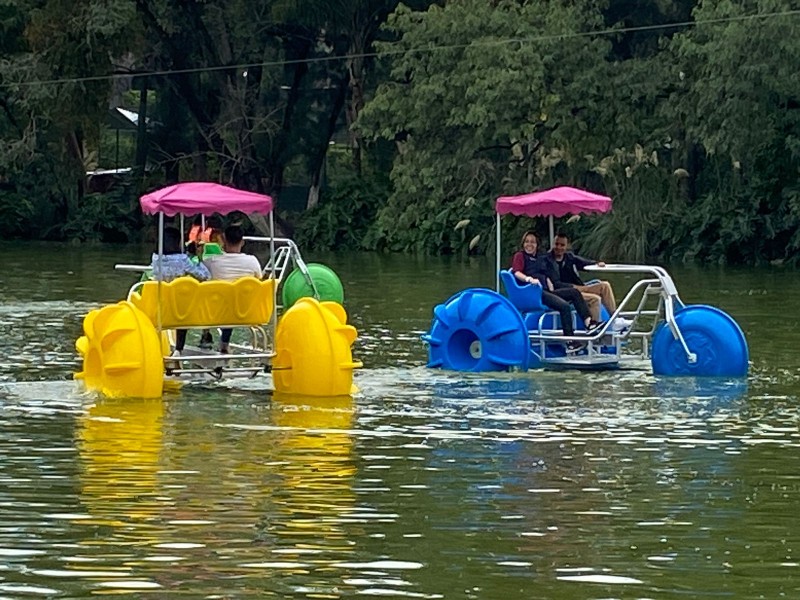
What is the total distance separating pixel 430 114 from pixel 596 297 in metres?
32.9

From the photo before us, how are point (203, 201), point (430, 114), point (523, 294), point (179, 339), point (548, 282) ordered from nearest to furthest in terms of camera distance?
point (203, 201) → point (179, 339) → point (523, 294) → point (548, 282) → point (430, 114)

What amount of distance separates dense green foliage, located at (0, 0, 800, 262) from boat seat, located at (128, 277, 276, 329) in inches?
1181

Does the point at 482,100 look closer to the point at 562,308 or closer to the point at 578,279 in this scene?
the point at 578,279

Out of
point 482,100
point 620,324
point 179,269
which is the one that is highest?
point 482,100

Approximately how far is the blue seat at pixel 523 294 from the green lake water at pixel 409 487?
3.74 feet

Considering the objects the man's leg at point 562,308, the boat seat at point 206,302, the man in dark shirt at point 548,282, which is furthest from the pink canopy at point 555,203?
the boat seat at point 206,302

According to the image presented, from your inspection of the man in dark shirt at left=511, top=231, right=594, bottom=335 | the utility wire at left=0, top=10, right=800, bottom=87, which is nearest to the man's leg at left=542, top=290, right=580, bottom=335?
the man in dark shirt at left=511, top=231, right=594, bottom=335

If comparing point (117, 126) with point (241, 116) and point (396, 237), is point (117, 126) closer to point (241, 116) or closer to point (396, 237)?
point (241, 116)

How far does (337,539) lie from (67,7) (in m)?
49.2

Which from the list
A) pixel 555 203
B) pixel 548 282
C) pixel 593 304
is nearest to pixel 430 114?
pixel 555 203

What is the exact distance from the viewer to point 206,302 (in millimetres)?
18047

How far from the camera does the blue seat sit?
20938mm

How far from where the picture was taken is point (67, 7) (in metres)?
58.2

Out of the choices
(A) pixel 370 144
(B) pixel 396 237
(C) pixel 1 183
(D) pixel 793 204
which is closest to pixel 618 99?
(D) pixel 793 204
